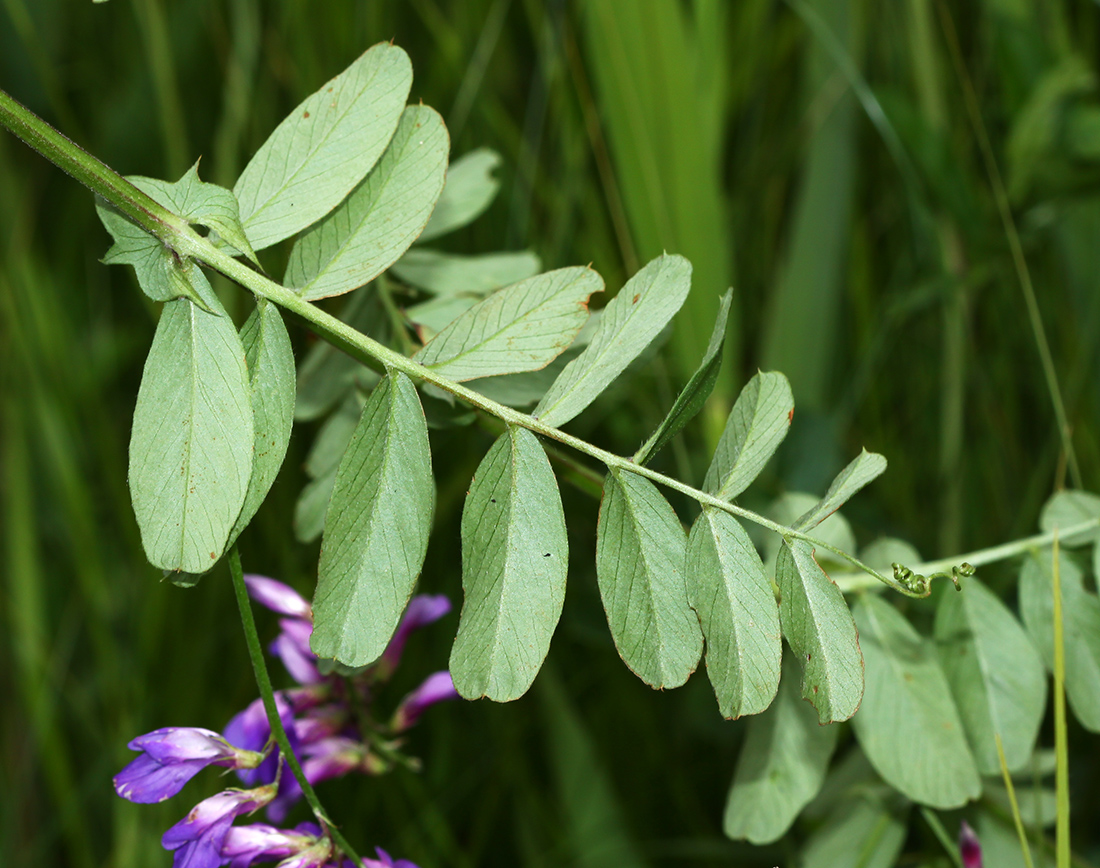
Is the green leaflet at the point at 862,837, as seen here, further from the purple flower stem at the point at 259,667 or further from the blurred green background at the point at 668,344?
the purple flower stem at the point at 259,667

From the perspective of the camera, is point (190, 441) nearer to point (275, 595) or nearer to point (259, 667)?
point (259, 667)

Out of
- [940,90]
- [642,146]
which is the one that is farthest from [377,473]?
[940,90]

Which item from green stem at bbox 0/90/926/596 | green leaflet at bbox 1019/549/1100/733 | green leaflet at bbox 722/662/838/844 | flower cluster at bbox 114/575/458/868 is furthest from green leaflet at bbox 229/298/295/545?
green leaflet at bbox 1019/549/1100/733

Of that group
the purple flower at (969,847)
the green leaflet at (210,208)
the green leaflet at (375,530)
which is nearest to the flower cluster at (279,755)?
the green leaflet at (375,530)

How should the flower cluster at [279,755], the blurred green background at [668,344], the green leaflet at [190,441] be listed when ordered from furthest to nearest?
1. the blurred green background at [668,344]
2. the flower cluster at [279,755]
3. the green leaflet at [190,441]

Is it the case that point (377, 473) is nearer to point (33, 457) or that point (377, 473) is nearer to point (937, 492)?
point (937, 492)

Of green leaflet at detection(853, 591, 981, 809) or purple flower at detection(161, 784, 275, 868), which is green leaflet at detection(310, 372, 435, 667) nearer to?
purple flower at detection(161, 784, 275, 868)

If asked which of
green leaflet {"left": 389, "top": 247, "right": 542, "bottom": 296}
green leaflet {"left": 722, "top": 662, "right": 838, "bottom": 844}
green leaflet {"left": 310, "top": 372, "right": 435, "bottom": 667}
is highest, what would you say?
green leaflet {"left": 389, "top": 247, "right": 542, "bottom": 296}
